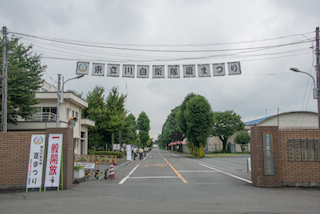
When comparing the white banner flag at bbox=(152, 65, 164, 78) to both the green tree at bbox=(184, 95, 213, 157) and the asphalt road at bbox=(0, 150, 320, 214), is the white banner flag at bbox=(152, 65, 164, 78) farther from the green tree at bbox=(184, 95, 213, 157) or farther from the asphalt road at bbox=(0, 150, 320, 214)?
the green tree at bbox=(184, 95, 213, 157)

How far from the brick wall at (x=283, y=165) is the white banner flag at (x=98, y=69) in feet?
27.8

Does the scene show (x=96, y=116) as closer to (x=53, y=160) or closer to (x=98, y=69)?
(x=98, y=69)

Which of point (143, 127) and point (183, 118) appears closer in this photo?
point (183, 118)

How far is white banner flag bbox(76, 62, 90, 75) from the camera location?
13.9m

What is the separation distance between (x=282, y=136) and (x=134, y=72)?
8.10m

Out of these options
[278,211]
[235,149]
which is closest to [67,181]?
[278,211]

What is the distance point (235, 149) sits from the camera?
5975 centimetres

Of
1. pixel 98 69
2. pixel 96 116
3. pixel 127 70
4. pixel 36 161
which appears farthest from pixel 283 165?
pixel 96 116

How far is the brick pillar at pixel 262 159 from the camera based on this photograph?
10.3m

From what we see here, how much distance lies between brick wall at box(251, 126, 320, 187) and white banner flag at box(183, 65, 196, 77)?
4.95 metres

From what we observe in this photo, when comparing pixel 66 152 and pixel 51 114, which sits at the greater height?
pixel 51 114

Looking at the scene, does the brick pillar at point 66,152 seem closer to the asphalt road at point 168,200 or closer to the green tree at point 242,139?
the asphalt road at point 168,200

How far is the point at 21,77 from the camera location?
21047 mm

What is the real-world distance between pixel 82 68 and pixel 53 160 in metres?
5.71
